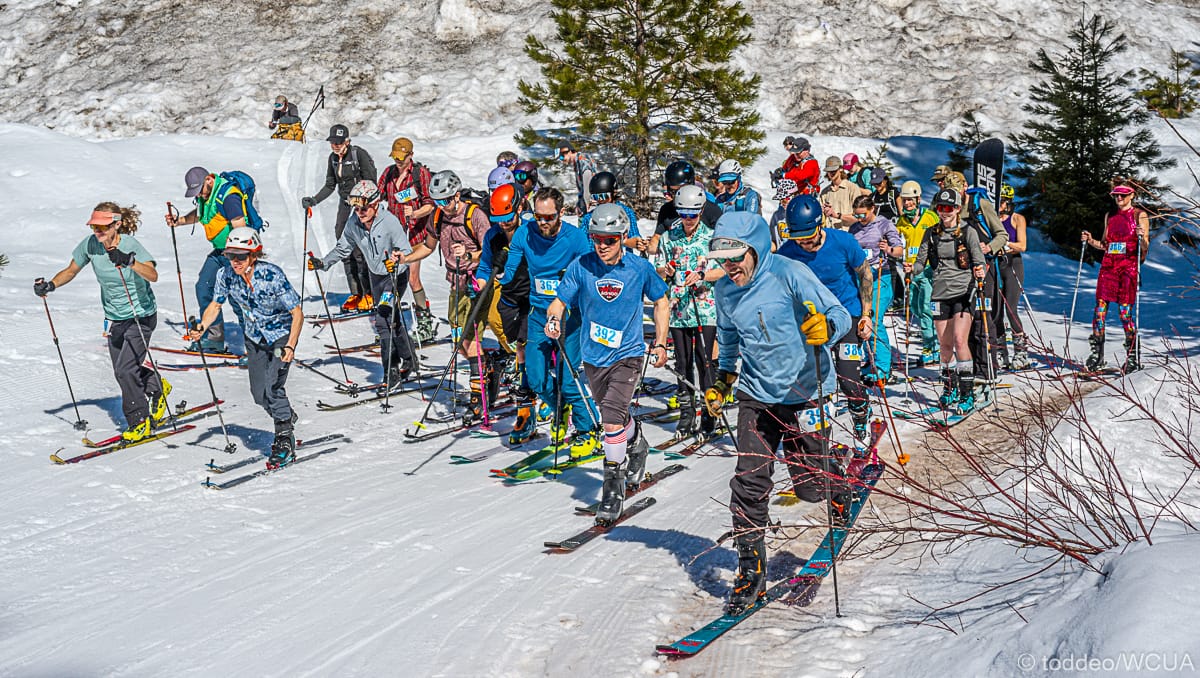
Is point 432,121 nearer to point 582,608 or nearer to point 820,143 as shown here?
point 820,143

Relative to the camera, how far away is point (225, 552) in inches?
281

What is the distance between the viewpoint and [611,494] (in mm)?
7449

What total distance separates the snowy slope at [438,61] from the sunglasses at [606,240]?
2155cm

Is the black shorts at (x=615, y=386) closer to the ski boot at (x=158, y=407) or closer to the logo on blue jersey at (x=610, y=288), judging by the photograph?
the logo on blue jersey at (x=610, y=288)

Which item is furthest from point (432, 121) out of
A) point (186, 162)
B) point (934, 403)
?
point (934, 403)

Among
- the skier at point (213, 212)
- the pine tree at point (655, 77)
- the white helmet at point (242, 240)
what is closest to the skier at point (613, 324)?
the white helmet at point (242, 240)

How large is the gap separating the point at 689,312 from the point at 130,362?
560cm

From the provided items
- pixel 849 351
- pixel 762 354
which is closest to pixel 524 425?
pixel 849 351

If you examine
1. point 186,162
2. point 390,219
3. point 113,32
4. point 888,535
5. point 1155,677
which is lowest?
point 888,535

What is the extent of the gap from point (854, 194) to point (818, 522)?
8.12 m

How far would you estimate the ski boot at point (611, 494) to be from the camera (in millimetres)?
7375

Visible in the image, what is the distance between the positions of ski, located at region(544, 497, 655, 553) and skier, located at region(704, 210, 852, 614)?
1.46 meters

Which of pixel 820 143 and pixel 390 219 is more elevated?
pixel 820 143

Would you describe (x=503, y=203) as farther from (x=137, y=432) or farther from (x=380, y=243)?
(x=137, y=432)
